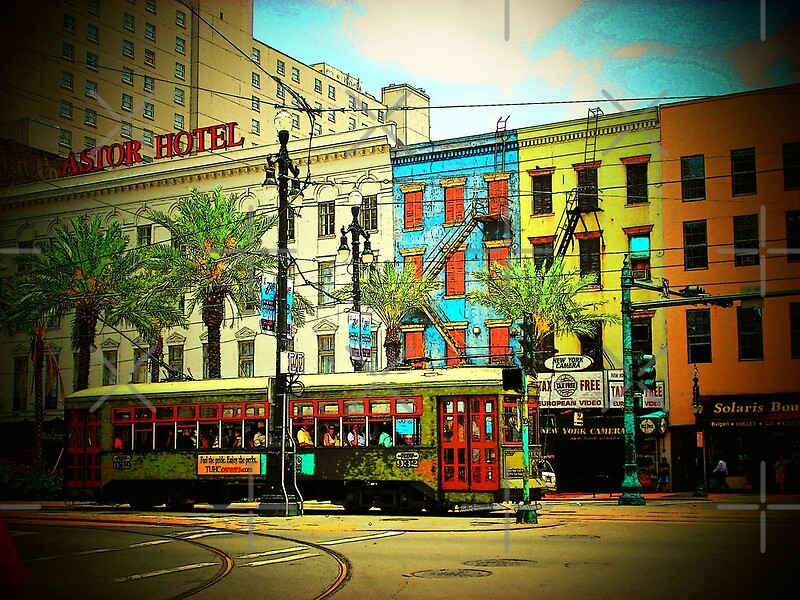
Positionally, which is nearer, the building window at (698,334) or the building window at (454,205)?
the building window at (698,334)

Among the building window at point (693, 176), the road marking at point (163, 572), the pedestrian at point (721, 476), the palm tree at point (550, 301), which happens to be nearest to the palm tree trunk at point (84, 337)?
the palm tree at point (550, 301)

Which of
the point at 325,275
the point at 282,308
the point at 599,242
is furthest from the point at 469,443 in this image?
the point at 325,275

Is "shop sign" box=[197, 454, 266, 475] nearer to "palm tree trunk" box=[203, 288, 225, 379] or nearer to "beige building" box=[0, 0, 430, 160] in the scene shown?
"palm tree trunk" box=[203, 288, 225, 379]

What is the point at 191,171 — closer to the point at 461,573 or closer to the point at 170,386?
the point at 170,386

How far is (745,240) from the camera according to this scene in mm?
39531

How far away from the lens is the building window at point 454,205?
4381 centimetres

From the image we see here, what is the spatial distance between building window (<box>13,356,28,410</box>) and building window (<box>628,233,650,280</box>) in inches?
1214

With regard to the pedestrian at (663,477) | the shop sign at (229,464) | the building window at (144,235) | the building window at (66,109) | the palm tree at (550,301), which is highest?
the building window at (66,109)

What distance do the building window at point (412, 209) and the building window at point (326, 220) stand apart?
3451 millimetres

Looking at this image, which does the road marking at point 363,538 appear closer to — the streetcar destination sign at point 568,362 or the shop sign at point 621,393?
the shop sign at point 621,393

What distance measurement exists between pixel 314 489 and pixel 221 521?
3821 millimetres

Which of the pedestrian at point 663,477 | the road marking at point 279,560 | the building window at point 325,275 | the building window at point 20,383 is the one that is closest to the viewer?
the road marking at point 279,560

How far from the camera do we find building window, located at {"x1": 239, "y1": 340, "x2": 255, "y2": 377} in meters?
47.1

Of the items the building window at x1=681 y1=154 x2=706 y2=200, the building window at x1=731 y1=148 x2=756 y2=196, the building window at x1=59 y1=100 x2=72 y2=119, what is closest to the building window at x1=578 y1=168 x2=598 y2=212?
the building window at x1=681 y1=154 x2=706 y2=200
